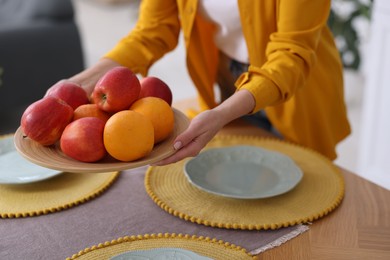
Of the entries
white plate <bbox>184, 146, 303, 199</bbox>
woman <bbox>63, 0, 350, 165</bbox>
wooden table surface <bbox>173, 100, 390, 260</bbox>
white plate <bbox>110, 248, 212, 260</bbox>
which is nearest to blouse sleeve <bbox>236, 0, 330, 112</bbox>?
woman <bbox>63, 0, 350, 165</bbox>

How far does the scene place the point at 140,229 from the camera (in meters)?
1.01

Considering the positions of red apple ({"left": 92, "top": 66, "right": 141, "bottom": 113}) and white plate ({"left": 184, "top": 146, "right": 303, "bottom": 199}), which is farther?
white plate ({"left": 184, "top": 146, "right": 303, "bottom": 199})

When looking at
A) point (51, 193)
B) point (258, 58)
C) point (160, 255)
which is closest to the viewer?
point (160, 255)

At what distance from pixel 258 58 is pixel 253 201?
408 mm

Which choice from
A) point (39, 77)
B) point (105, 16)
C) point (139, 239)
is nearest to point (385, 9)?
point (139, 239)

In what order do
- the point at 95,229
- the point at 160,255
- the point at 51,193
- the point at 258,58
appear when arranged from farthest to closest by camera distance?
the point at 258,58, the point at 51,193, the point at 95,229, the point at 160,255

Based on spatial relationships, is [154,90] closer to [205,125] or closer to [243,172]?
[205,125]

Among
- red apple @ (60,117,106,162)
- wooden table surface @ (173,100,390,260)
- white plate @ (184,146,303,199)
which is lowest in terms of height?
wooden table surface @ (173,100,390,260)

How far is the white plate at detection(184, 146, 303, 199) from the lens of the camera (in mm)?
1130

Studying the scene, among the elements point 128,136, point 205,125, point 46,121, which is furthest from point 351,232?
point 46,121

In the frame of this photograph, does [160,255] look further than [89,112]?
No

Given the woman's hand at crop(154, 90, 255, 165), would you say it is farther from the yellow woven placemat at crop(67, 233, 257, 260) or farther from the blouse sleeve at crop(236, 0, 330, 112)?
the yellow woven placemat at crop(67, 233, 257, 260)

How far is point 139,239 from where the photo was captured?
97cm

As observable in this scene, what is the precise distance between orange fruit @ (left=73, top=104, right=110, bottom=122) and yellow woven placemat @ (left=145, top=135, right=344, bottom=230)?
20cm
